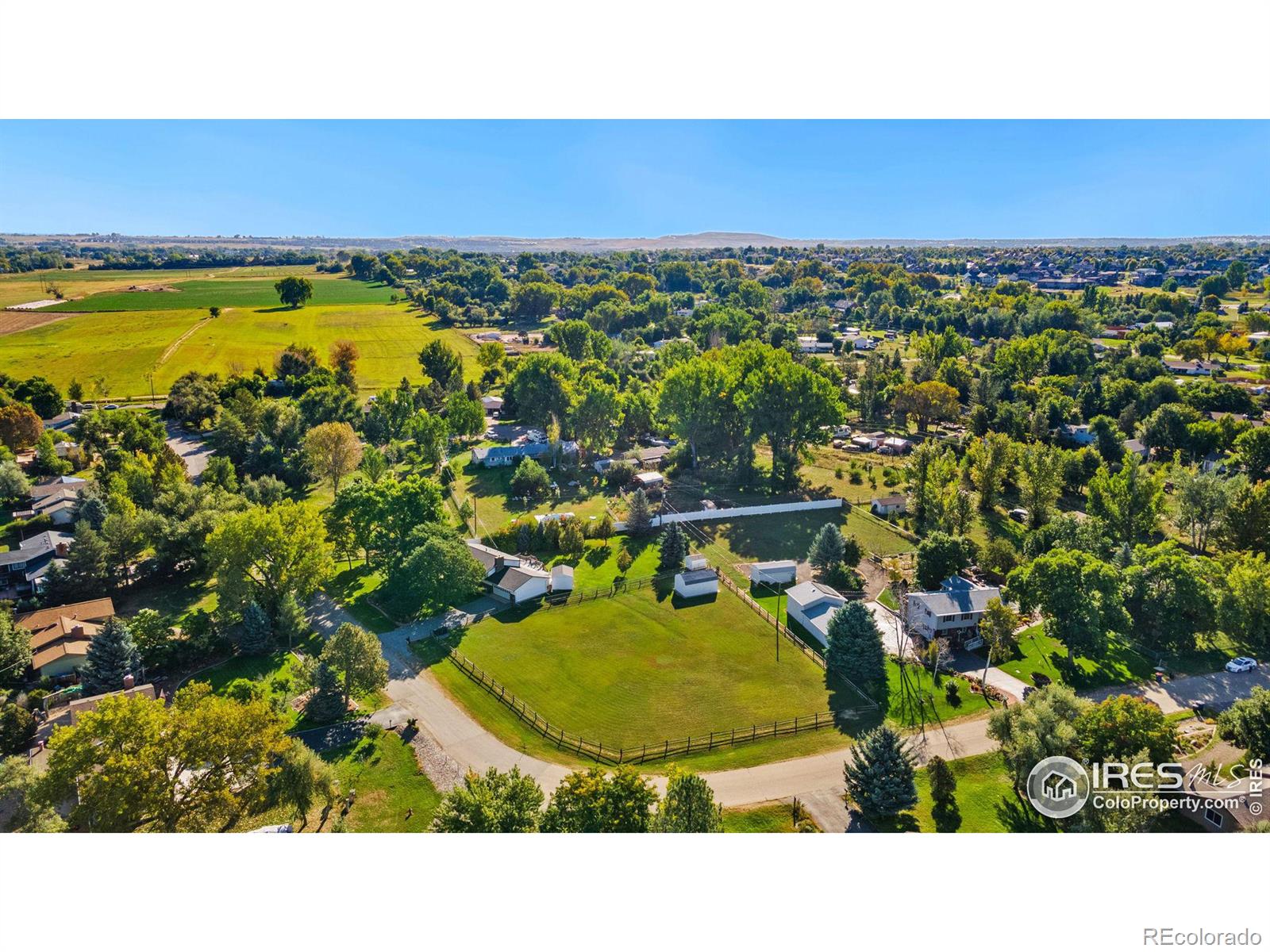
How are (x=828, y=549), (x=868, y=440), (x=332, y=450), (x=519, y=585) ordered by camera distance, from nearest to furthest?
(x=519, y=585) → (x=828, y=549) → (x=332, y=450) → (x=868, y=440)

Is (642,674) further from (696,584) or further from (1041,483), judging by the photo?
(1041,483)

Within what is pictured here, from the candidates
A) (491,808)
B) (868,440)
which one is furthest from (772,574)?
(868,440)

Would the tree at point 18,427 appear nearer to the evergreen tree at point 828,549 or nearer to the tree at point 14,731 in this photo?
the tree at point 14,731

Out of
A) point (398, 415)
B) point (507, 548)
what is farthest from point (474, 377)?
point (507, 548)

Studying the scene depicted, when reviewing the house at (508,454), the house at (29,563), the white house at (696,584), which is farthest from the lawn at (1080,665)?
the house at (29,563)

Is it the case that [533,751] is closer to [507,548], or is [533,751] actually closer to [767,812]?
[767,812]

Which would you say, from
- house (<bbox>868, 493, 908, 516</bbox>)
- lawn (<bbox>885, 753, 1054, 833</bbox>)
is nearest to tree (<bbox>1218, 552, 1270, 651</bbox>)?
lawn (<bbox>885, 753, 1054, 833</bbox>)
